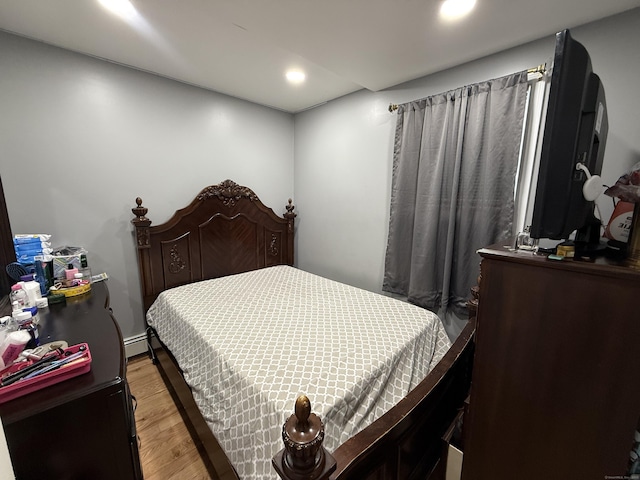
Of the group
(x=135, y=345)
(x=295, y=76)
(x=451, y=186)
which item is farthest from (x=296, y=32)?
(x=135, y=345)

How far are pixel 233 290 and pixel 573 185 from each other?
2.14 metres

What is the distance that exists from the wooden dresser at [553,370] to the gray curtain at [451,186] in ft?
4.18

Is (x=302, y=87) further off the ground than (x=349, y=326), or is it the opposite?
(x=302, y=87)

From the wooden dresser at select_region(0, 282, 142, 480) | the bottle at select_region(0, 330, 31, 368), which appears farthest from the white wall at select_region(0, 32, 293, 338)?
the wooden dresser at select_region(0, 282, 142, 480)

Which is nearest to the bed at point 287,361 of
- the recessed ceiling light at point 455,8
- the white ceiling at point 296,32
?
the white ceiling at point 296,32

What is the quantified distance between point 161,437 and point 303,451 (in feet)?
5.17

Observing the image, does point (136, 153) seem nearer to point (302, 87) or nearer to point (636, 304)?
point (302, 87)

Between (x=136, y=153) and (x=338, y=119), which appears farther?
(x=338, y=119)

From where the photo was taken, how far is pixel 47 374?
86 centimetres

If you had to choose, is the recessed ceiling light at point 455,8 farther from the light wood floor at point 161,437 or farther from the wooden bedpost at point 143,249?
the light wood floor at point 161,437

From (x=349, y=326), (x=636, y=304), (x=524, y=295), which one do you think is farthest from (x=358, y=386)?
(x=636, y=304)

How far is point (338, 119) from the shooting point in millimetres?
Result: 2773

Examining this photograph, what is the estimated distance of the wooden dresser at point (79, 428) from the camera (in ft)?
2.56

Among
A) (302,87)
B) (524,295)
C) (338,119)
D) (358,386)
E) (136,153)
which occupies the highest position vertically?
(302,87)
